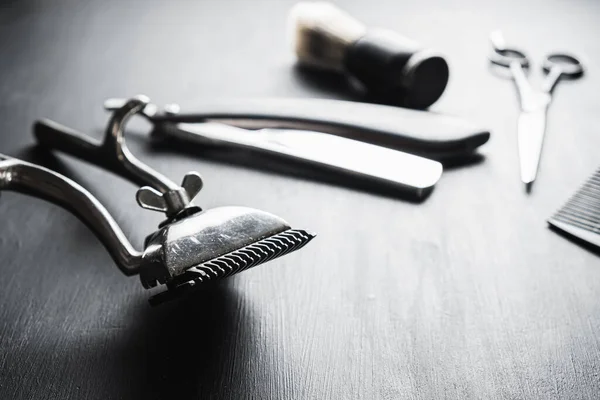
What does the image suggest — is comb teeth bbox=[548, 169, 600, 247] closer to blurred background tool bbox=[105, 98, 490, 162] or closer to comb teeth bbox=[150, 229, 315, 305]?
blurred background tool bbox=[105, 98, 490, 162]

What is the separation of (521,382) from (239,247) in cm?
20

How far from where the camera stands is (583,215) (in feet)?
1.99

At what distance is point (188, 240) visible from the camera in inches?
18.0

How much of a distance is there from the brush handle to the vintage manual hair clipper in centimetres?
13

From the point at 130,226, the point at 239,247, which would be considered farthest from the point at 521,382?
the point at 130,226

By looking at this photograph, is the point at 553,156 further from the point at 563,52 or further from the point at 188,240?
the point at 188,240

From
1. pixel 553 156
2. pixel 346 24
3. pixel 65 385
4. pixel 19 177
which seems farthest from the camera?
pixel 346 24

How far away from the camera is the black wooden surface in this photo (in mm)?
463

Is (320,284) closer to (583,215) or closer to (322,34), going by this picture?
(583,215)

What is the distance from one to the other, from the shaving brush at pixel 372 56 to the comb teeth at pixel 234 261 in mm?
318

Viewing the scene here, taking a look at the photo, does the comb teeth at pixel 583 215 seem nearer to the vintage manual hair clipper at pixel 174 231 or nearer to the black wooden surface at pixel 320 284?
the black wooden surface at pixel 320 284

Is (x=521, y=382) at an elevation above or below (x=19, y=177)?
below

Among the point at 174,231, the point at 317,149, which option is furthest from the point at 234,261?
the point at 317,149

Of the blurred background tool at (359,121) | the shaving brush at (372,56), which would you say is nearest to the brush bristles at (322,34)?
the shaving brush at (372,56)
